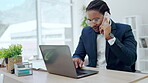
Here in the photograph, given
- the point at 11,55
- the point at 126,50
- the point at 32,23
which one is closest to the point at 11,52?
the point at 11,55

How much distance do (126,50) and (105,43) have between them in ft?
0.93

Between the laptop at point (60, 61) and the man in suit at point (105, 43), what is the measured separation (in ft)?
0.82

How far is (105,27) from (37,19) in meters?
3.43

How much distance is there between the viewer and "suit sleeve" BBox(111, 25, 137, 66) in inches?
47.4

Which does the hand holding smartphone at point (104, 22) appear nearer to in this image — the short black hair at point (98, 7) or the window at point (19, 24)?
the short black hair at point (98, 7)

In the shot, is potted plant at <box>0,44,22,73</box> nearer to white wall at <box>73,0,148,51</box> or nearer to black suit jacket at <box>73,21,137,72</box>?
black suit jacket at <box>73,21,137,72</box>

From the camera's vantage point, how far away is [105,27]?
1213 mm

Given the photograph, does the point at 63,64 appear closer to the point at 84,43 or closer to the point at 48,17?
the point at 84,43

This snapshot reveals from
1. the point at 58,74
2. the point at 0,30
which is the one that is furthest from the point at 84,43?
the point at 0,30

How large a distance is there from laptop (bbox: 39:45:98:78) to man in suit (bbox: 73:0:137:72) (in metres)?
0.25

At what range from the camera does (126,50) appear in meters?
1.23

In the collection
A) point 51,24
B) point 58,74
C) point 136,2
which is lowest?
point 58,74

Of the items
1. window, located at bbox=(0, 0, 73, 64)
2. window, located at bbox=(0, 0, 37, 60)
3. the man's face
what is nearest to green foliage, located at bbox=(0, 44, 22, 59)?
the man's face

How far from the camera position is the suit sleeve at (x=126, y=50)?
1204mm
